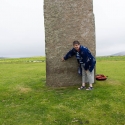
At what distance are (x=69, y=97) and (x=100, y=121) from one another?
2.78m

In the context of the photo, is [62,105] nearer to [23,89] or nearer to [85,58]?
[85,58]

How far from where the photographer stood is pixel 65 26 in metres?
12.7

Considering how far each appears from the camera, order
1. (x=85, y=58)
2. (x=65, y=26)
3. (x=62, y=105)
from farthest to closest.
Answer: (x=65, y=26), (x=85, y=58), (x=62, y=105)

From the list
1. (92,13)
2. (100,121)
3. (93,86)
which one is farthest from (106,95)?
(92,13)

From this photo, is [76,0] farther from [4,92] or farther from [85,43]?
[4,92]

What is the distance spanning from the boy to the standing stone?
48cm

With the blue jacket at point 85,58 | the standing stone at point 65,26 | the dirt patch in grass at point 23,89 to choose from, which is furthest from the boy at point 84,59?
the dirt patch in grass at point 23,89

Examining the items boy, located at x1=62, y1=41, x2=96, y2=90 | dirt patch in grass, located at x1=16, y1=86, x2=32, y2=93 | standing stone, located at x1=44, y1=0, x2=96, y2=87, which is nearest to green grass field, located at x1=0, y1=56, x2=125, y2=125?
dirt patch in grass, located at x1=16, y1=86, x2=32, y2=93

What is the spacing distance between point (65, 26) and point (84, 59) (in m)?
2.04

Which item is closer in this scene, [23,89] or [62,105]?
[62,105]

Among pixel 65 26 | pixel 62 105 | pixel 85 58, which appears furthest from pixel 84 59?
pixel 62 105

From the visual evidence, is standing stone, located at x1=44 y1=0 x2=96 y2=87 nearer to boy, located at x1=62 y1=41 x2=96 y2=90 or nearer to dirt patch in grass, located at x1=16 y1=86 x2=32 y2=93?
boy, located at x1=62 y1=41 x2=96 y2=90

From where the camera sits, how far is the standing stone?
12.6 m

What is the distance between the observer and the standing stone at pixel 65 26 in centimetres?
1261
